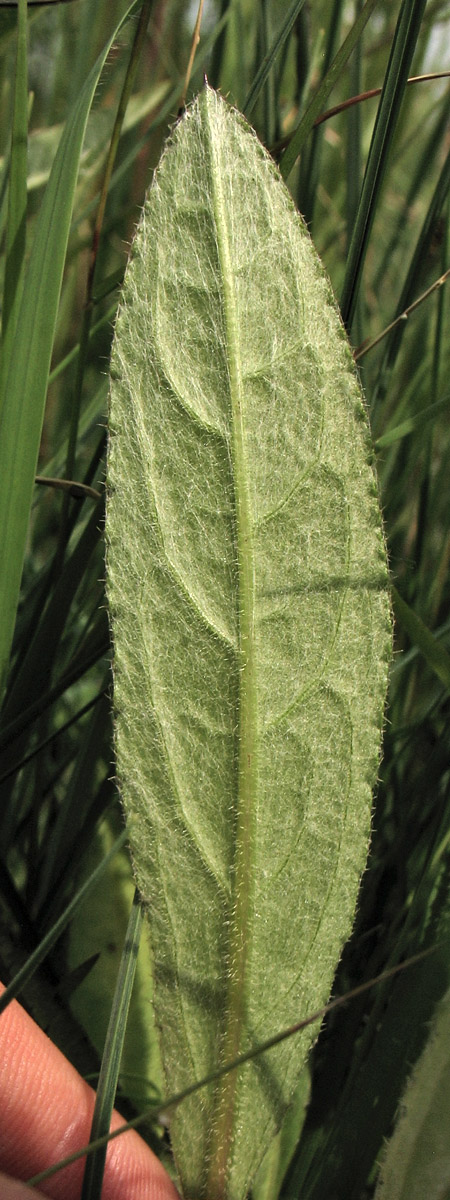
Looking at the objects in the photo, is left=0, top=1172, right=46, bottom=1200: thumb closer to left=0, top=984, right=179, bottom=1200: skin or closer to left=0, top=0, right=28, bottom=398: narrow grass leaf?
left=0, top=984, right=179, bottom=1200: skin

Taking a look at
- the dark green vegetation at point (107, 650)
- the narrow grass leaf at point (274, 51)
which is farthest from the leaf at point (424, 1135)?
the narrow grass leaf at point (274, 51)

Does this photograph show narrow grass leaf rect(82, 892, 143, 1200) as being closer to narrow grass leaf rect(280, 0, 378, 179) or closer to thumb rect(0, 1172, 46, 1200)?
thumb rect(0, 1172, 46, 1200)

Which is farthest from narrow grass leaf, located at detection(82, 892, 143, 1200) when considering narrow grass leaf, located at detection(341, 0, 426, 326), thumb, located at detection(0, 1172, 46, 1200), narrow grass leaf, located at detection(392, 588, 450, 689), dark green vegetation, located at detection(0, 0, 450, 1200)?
narrow grass leaf, located at detection(341, 0, 426, 326)

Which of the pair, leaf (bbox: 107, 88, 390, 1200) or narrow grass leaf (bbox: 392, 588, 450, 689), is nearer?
leaf (bbox: 107, 88, 390, 1200)

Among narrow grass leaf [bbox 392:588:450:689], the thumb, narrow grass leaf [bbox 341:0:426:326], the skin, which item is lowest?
the skin

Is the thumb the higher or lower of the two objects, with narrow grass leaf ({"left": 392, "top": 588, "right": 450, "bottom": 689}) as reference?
lower

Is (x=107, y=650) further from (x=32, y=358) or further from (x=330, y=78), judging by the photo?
(x=330, y=78)

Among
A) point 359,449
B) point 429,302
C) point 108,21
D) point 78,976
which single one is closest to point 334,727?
point 359,449

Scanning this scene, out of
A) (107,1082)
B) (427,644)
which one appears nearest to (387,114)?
(427,644)
